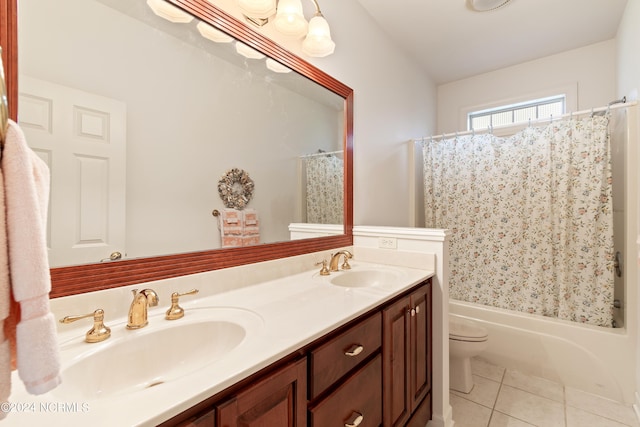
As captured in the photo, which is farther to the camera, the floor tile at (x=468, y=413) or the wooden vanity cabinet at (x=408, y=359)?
the floor tile at (x=468, y=413)

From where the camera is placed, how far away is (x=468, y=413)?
167 cm

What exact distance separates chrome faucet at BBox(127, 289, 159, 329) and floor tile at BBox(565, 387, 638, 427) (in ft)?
7.67

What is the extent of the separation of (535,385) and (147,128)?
8.64 ft

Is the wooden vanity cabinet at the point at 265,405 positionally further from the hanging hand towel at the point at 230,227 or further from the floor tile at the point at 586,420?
the floor tile at the point at 586,420

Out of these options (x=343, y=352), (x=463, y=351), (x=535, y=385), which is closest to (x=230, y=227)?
(x=343, y=352)

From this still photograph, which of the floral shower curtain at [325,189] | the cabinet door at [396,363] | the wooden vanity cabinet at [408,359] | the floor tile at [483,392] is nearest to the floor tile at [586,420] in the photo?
the floor tile at [483,392]

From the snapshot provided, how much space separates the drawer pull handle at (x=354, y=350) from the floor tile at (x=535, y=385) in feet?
5.28

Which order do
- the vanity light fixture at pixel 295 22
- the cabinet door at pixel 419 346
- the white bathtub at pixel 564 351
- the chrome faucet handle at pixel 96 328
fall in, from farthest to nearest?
the white bathtub at pixel 564 351
the cabinet door at pixel 419 346
the vanity light fixture at pixel 295 22
the chrome faucet handle at pixel 96 328

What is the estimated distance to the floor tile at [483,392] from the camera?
1.76 metres

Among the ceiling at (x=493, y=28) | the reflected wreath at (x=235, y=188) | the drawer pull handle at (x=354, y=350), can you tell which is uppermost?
the ceiling at (x=493, y=28)

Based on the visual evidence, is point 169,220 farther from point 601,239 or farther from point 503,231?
point 601,239

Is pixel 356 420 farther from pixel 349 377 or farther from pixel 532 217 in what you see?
pixel 532 217

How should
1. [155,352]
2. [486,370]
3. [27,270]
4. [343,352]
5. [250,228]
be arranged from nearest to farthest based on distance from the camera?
[27,270] < [155,352] < [343,352] < [250,228] < [486,370]

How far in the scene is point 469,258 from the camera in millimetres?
2408
